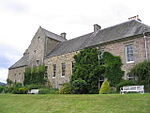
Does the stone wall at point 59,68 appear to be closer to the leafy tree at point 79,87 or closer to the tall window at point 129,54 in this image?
the leafy tree at point 79,87

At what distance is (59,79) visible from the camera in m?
30.1

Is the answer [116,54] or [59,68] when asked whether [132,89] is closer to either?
[116,54]

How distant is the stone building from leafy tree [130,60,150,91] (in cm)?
123

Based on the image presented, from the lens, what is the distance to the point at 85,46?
90.8 ft

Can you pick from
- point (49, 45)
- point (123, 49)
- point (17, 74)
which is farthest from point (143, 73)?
point (17, 74)

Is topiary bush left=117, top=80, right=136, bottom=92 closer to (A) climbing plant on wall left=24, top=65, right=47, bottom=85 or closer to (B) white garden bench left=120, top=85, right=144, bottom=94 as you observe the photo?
(B) white garden bench left=120, top=85, right=144, bottom=94

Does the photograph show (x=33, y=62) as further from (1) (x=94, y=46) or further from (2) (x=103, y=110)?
(2) (x=103, y=110)

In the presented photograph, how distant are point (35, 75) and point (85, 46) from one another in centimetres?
1118

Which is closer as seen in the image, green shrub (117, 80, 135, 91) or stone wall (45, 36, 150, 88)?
green shrub (117, 80, 135, 91)

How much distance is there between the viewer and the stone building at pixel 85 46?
72.2ft

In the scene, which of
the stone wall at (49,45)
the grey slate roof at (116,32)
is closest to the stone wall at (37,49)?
the stone wall at (49,45)

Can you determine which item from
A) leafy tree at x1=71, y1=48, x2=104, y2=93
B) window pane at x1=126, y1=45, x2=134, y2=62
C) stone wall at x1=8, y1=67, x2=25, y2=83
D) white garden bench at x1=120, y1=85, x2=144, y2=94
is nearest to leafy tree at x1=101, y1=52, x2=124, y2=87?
leafy tree at x1=71, y1=48, x2=104, y2=93

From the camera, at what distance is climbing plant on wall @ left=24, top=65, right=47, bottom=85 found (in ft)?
107

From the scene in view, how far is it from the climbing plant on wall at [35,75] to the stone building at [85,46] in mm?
1053
